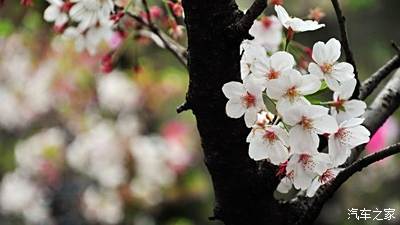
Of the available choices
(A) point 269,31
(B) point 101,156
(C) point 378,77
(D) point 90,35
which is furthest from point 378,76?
(B) point 101,156

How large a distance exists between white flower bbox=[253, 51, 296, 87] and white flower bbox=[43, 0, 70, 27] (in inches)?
13.2

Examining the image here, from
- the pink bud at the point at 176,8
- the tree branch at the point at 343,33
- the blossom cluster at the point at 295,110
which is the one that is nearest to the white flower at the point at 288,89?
the blossom cluster at the point at 295,110

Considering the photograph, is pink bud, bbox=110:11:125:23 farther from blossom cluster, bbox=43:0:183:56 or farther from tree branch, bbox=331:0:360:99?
tree branch, bbox=331:0:360:99

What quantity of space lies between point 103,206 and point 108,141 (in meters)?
0.19

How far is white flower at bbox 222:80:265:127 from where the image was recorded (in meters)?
0.61

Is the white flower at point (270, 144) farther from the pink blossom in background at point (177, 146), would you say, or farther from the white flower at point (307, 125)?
the pink blossom in background at point (177, 146)

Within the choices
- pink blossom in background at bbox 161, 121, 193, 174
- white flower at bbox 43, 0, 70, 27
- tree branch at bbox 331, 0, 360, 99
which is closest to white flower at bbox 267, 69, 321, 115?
tree branch at bbox 331, 0, 360, 99

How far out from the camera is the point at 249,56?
2.03ft

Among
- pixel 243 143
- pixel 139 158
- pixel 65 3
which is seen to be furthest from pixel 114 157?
pixel 243 143

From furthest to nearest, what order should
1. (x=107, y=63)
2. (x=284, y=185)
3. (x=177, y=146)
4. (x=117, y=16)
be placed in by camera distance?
(x=177, y=146)
(x=107, y=63)
(x=117, y=16)
(x=284, y=185)

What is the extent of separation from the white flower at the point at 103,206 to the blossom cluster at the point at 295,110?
1575mm

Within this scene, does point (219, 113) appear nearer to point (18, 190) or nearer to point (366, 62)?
point (18, 190)

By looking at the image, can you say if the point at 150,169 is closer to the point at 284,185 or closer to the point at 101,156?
the point at 101,156

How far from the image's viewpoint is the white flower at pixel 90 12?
794 mm
